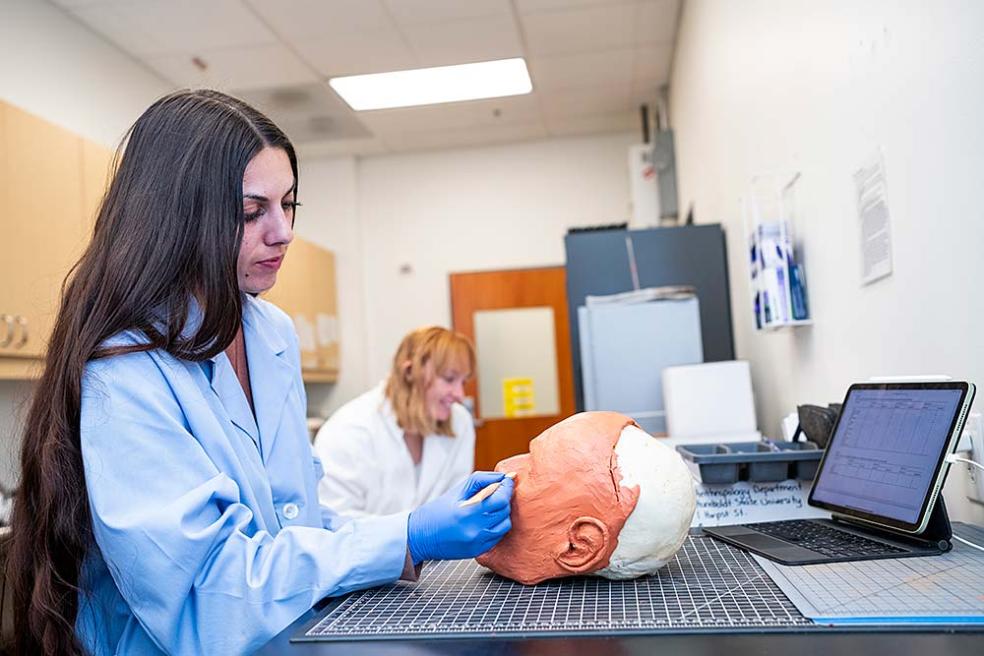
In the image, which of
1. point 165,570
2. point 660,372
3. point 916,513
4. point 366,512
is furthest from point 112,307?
point 660,372

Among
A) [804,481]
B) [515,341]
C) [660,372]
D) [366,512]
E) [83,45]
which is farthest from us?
[515,341]

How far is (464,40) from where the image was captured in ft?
12.8

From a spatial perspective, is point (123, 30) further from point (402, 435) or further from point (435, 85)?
point (402, 435)

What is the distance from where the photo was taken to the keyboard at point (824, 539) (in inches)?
41.6

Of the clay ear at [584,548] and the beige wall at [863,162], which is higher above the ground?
the beige wall at [863,162]

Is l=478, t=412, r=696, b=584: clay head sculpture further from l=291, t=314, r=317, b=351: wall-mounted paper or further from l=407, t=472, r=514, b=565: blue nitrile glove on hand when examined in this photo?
l=291, t=314, r=317, b=351: wall-mounted paper

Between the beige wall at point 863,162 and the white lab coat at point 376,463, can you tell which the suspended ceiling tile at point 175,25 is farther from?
the beige wall at point 863,162

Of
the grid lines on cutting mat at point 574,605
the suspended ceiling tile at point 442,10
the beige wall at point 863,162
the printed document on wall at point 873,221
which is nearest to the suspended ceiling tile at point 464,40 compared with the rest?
the suspended ceiling tile at point 442,10

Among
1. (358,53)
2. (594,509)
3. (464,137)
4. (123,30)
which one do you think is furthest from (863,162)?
(464,137)

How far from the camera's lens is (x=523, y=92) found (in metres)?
4.68

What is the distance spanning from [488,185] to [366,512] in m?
3.47

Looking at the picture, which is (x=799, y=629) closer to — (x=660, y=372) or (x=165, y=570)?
(x=165, y=570)

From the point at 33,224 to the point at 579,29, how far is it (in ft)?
7.87

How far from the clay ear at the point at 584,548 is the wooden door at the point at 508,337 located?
4330mm
